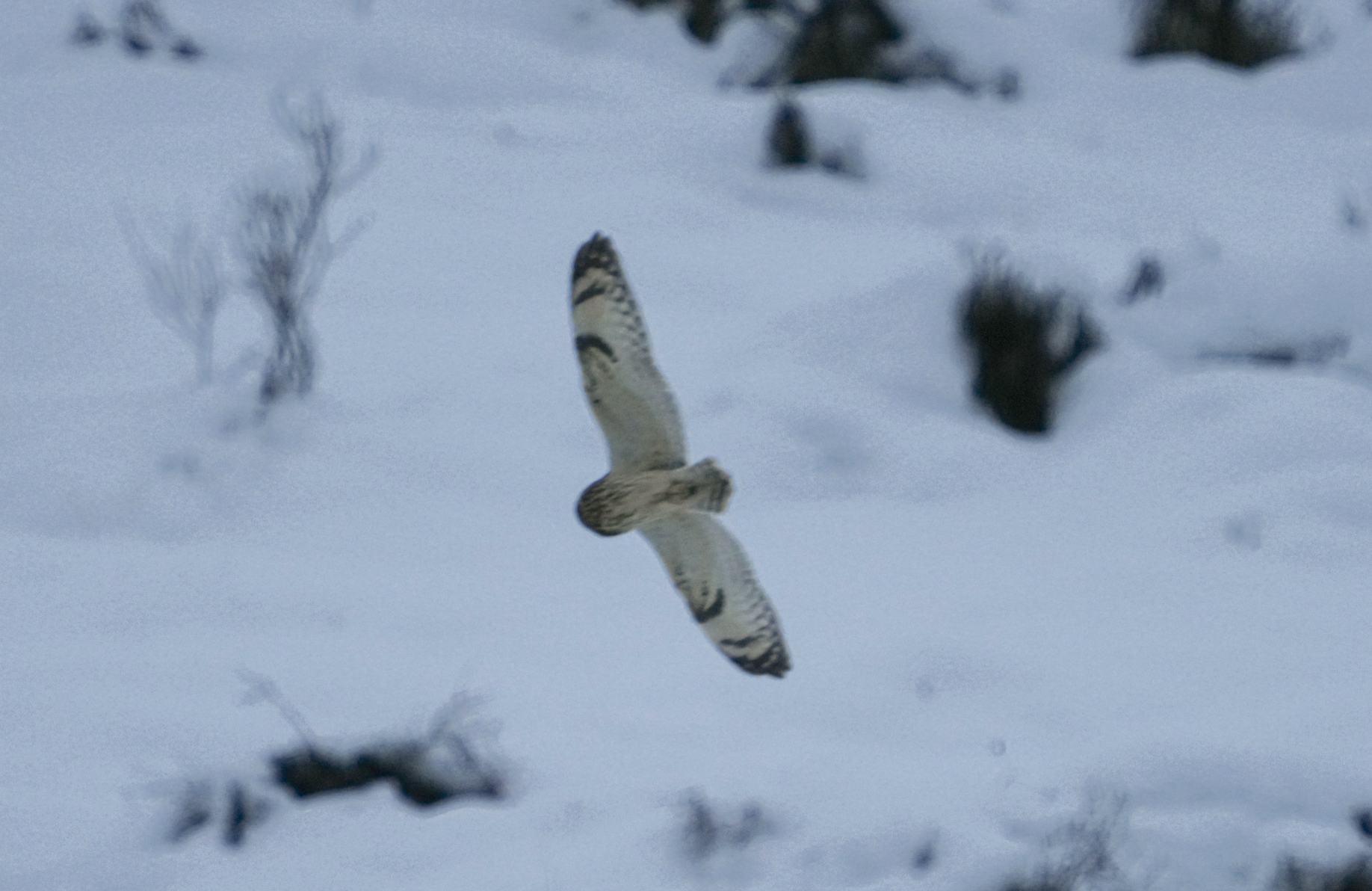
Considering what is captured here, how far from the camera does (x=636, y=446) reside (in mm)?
1855

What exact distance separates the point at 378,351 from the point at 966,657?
2.22 metres

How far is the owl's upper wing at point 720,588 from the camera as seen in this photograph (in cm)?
191

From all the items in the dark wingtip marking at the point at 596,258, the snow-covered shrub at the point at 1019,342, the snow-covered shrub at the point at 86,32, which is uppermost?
the dark wingtip marking at the point at 596,258

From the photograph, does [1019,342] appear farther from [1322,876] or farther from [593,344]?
[593,344]

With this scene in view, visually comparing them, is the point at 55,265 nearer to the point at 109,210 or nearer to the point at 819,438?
the point at 109,210

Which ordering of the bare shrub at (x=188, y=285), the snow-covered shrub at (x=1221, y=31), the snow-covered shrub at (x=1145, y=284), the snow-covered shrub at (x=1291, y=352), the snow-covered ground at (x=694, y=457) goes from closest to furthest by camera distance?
the snow-covered ground at (x=694, y=457) < the bare shrub at (x=188, y=285) < the snow-covered shrub at (x=1291, y=352) < the snow-covered shrub at (x=1145, y=284) < the snow-covered shrub at (x=1221, y=31)

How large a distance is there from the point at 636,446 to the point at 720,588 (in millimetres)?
276

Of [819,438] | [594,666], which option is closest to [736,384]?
[819,438]

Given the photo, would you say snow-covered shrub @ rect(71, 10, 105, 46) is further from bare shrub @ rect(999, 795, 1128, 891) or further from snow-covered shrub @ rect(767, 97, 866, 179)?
bare shrub @ rect(999, 795, 1128, 891)

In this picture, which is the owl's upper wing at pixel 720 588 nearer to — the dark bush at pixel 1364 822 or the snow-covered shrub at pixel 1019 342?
the dark bush at pixel 1364 822

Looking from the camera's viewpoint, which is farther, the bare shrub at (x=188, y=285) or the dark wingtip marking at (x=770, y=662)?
the bare shrub at (x=188, y=285)

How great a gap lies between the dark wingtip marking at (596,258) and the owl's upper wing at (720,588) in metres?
0.42

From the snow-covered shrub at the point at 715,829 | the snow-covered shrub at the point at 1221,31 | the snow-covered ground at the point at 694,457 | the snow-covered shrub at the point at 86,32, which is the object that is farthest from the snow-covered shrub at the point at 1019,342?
the snow-covered shrub at the point at 86,32

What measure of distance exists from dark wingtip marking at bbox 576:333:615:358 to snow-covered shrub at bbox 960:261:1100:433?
243 centimetres
